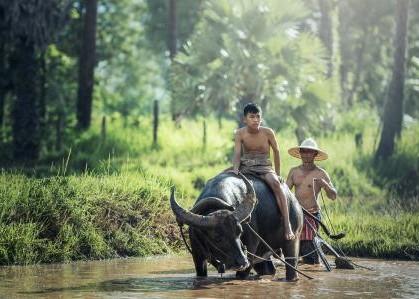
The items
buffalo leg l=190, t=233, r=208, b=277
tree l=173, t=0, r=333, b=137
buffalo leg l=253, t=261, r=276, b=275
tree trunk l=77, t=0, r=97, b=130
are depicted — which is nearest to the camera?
buffalo leg l=190, t=233, r=208, b=277

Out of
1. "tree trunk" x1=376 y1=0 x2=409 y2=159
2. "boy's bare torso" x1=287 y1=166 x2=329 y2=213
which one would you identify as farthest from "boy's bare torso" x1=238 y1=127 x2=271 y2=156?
"tree trunk" x1=376 y1=0 x2=409 y2=159

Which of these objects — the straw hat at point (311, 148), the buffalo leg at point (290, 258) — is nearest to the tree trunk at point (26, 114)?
the straw hat at point (311, 148)

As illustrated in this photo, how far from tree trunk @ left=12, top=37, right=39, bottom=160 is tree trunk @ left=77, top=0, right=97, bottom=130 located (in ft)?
13.8

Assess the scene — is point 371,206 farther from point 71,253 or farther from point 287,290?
point 287,290

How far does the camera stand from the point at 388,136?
3056 centimetres

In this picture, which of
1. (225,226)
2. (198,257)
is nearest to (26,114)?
(198,257)

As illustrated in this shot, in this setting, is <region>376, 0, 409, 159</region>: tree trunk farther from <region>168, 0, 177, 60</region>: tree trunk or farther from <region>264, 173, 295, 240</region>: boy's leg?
<region>264, 173, 295, 240</region>: boy's leg

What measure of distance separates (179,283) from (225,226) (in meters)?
1.44

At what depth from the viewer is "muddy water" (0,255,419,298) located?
11633 mm

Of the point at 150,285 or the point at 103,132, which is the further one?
the point at 103,132

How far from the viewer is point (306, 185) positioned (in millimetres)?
14688

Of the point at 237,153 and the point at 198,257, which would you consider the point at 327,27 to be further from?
the point at 198,257

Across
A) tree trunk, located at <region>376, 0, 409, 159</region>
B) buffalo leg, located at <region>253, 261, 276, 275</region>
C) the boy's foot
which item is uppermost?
tree trunk, located at <region>376, 0, 409, 159</region>

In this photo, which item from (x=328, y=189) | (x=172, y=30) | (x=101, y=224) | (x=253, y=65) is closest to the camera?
(x=328, y=189)
